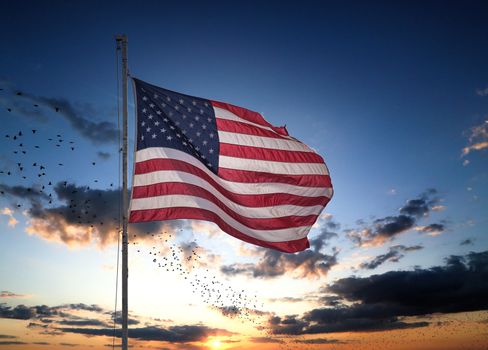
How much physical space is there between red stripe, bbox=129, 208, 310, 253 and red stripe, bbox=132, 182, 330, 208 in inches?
20.7

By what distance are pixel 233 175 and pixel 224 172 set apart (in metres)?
0.36

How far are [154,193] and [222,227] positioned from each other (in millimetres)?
2759

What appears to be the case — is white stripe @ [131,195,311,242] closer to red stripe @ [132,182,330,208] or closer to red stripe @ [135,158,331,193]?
red stripe @ [132,182,330,208]

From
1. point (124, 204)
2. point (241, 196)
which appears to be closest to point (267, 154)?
point (241, 196)

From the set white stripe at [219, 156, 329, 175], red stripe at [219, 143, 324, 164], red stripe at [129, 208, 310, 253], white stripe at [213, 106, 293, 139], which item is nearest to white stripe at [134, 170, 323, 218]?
red stripe at [129, 208, 310, 253]

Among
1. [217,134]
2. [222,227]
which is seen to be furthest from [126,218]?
[217,134]

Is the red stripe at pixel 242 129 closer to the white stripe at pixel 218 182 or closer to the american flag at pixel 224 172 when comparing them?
the american flag at pixel 224 172

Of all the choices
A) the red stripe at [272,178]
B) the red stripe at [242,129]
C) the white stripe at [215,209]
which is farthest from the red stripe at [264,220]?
the red stripe at [242,129]

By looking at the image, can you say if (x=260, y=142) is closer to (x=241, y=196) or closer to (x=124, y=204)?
(x=241, y=196)

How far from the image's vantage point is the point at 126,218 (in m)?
13.2

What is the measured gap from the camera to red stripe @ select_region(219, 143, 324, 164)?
1611cm

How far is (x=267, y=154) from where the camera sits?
55.2ft

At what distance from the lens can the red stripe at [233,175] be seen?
1429 centimetres

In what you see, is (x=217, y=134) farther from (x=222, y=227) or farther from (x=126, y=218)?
(x=126, y=218)
